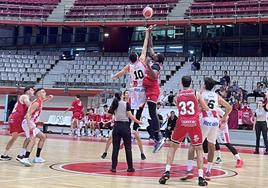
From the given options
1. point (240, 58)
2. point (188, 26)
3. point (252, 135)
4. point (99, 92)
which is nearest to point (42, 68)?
point (99, 92)

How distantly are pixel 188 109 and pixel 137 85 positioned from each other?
2006 mm

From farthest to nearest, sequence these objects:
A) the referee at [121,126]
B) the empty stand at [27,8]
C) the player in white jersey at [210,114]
A: the empty stand at [27,8]
the referee at [121,126]
the player in white jersey at [210,114]

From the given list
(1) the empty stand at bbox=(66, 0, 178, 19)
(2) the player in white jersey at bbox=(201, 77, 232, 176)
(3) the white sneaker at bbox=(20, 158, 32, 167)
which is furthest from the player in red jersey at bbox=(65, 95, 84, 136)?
(2) the player in white jersey at bbox=(201, 77, 232, 176)

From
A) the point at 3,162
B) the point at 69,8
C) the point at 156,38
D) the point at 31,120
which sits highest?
the point at 69,8

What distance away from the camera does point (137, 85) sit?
406 inches

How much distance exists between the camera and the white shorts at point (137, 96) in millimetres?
10328

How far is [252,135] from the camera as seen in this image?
22.4 meters


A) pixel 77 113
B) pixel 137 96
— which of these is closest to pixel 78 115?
pixel 77 113

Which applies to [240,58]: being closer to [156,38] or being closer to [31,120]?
[156,38]

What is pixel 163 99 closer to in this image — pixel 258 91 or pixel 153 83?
pixel 258 91

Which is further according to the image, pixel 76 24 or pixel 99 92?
pixel 76 24

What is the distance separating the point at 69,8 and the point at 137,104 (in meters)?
27.6

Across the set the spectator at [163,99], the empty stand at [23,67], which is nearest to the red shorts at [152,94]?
the spectator at [163,99]

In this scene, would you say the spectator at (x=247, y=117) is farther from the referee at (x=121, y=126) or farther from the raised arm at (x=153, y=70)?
the referee at (x=121, y=126)
